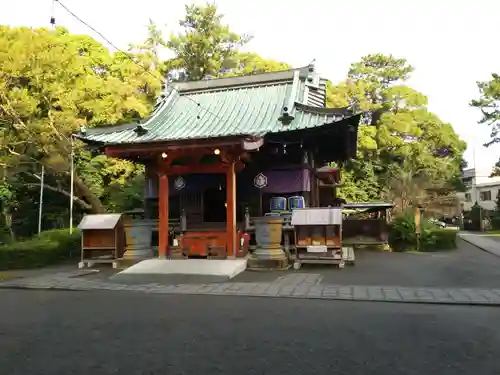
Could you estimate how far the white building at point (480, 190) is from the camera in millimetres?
64875

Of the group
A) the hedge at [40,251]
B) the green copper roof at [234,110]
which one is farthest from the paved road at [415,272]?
the hedge at [40,251]

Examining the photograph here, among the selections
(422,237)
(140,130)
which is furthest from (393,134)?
(140,130)

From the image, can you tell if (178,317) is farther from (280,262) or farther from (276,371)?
(280,262)

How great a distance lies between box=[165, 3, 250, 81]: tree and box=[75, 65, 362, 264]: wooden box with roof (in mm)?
12611

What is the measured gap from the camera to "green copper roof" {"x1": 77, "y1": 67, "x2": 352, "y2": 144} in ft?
51.4

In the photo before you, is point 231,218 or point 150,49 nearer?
point 231,218

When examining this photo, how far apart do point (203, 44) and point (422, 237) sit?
822 inches

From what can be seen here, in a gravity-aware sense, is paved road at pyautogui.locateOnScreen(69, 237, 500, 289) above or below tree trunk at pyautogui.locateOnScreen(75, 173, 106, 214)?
below

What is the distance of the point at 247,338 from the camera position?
5.80 metres

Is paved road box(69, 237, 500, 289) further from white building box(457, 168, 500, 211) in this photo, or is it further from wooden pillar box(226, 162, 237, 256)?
white building box(457, 168, 500, 211)

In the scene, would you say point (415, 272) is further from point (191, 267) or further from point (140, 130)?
point (140, 130)

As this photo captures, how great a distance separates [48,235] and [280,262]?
31.5 ft

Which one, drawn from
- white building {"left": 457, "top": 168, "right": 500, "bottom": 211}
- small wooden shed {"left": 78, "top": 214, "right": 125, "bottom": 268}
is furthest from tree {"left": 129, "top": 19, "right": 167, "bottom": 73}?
white building {"left": 457, "top": 168, "right": 500, "bottom": 211}

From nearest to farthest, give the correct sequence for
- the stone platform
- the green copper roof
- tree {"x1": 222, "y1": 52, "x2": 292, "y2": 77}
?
the stone platform
the green copper roof
tree {"x1": 222, "y1": 52, "x2": 292, "y2": 77}
